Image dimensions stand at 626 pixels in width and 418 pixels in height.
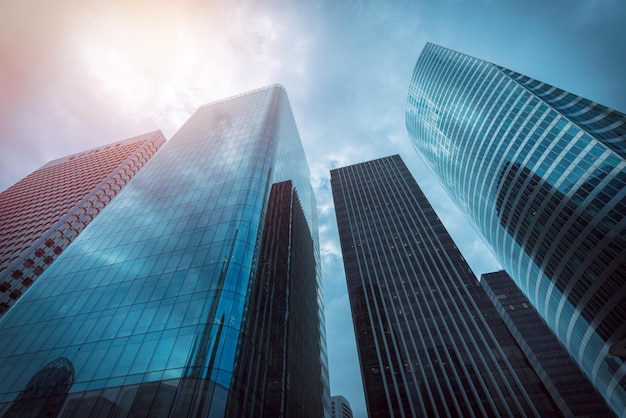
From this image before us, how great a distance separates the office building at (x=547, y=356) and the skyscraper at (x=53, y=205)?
121004mm

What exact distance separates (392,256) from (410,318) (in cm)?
2490

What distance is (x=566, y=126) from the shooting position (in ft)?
242

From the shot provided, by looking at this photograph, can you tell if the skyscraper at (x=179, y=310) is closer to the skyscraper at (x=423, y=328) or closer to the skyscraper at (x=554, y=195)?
the skyscraper at (x=423, y=328)

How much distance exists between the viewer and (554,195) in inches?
2881

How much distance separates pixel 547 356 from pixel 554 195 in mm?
69845

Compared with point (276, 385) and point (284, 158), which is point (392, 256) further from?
point (276, 385)

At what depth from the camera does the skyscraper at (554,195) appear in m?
62.2

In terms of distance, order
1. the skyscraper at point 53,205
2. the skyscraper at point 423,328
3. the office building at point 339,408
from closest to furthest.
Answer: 1. the skyscraper at point 53,205
2. the skyscraper at point 423,328
3. the office building at point 339,408

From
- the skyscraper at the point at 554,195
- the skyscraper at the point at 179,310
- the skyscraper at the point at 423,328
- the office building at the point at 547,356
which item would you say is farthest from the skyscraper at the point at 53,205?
the office building at the point at 547,356

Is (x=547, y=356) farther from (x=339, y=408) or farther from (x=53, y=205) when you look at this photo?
(x=53, y=205)

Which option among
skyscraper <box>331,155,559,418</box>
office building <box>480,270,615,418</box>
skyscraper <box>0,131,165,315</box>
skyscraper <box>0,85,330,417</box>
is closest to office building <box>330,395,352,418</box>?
office building <box>480,270,615,418</box>

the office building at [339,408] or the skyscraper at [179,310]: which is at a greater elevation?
the office building at [339,408]

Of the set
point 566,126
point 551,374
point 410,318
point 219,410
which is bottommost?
point 219,410

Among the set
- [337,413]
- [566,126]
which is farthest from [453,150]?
[337,413]
